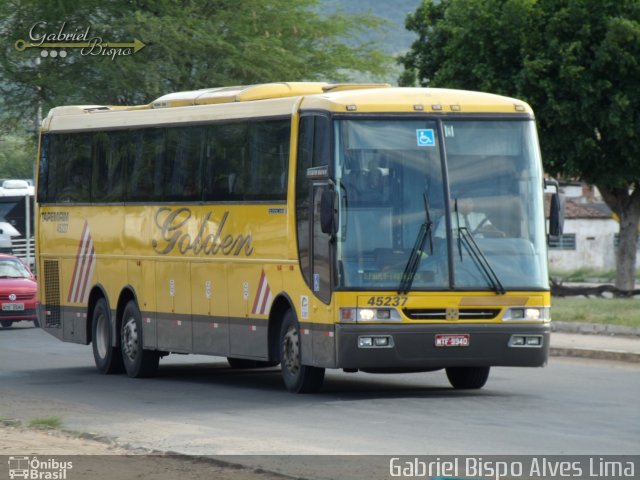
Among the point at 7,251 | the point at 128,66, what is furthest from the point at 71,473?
the point at 7,251

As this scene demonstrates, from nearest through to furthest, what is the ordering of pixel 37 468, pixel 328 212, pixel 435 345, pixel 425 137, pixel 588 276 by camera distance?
pixel 37 468 < pixel 328 212 < pixel 435 345 < pixel 425 137 < pixel 588 276

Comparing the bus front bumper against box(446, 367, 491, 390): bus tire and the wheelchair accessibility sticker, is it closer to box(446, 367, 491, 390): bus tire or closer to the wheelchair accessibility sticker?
box(446, 367, 491, 390): bus tire

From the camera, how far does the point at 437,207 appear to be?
56.1 ft

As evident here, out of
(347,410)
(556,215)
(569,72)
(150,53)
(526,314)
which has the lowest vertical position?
(347,410)

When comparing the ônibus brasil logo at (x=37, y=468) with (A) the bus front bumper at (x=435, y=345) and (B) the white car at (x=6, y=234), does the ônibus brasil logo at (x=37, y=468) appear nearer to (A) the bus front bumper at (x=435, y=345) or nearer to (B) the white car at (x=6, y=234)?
(A) the bus front bumper at (x=435, y=345)

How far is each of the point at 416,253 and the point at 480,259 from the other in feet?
2.36

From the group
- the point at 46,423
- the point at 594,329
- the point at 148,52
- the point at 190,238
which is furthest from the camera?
the point at 148,52

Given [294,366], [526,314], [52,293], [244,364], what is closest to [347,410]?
[294,366]

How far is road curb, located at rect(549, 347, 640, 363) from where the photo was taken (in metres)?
23.1

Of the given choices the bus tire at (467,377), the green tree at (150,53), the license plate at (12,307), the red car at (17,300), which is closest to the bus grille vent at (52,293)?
the bus tire at (467,377)

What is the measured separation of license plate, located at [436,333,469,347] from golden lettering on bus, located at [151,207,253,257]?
3049mm

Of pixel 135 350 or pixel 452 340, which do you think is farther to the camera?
pixel 135 350

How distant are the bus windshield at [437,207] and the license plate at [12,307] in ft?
64.4

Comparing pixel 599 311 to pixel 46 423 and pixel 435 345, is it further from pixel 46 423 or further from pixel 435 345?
pixel 46 423
